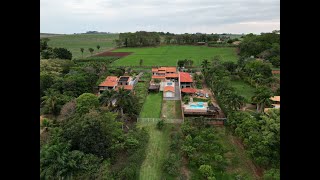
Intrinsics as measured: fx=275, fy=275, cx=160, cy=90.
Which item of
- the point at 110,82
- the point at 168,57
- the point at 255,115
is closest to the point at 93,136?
the point at 255,115

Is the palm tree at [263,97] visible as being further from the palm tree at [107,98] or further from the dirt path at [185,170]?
the palm tree at [107,98]

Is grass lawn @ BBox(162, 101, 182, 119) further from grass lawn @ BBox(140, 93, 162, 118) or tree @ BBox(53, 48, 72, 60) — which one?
tree @ BBox(53, 48, 72, 60)

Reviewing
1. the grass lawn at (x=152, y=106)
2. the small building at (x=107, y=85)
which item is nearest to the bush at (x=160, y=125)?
the grass lawn at (x=152, y=106)

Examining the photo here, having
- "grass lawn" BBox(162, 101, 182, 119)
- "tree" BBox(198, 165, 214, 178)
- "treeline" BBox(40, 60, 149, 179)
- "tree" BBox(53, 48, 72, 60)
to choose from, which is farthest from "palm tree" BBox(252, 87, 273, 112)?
"tree" BBox(53, 48, 72, 60)
